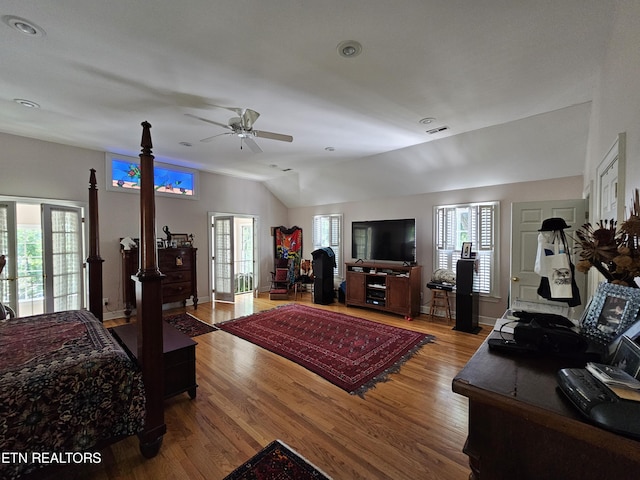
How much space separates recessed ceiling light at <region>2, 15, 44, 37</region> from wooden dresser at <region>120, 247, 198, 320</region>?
11.1 ft

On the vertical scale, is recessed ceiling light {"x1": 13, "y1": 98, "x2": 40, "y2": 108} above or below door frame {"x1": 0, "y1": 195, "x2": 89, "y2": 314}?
above

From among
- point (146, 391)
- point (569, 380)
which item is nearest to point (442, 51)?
point (569, 380)

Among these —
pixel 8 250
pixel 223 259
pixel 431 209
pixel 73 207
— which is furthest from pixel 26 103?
pixel 431 209

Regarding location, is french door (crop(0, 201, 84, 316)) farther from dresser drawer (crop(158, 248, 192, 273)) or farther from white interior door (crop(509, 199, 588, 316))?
white interior door (crop(509, 199, 588, 316))

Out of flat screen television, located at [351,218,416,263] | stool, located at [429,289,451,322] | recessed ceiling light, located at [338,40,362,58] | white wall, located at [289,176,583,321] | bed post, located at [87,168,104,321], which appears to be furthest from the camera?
A: flat screen television, located at [351,218,416,263]

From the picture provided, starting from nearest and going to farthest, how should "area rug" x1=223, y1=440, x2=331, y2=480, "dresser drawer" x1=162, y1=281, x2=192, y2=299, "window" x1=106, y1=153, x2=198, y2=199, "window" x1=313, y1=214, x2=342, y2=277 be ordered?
1. "area rug" x1=223, y1=440, x2=331, y2=480
2. "window" x1=106, y1=153, x2=198, y2=199
3. "dresser drawer" x1=162, y1=281, x2=192, y2=299
4. "window" x1=313, y1=214, x2=342, y2=277

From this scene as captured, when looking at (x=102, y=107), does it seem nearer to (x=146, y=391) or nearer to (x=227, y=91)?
(x=227, y=91)

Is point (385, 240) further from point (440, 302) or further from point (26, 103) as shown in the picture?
point (26, 103)

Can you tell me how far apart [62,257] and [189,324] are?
2203 millimetres

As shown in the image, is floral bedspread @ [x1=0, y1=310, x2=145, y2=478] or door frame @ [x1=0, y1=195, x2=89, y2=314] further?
door frame @ [x1=0, y1=195, x2=89, y2=314]

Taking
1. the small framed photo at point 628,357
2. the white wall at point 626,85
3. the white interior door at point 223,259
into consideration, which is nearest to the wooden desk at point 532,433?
the small framed photo at point 628,357

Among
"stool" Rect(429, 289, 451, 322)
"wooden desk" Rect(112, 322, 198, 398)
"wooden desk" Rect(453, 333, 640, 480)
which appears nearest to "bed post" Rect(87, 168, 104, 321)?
"wooden desk" Rect(112, 322, 198, 398)

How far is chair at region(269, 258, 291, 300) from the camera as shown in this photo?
21.2 ft

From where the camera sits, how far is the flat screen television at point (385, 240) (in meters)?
5.19
